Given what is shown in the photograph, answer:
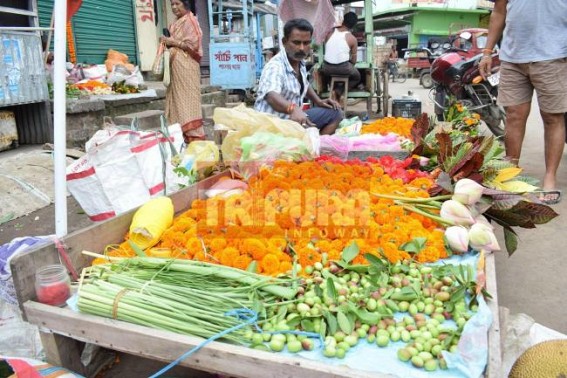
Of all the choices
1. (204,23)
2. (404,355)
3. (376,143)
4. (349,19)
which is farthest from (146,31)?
(404,355)

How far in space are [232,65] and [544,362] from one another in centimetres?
912

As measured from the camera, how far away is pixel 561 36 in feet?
12.0

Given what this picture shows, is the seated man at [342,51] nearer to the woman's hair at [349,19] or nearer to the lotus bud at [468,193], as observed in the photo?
the woman's hair at [349,19]

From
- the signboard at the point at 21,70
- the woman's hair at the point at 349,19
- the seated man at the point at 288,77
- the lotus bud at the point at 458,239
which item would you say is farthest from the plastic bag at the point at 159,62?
the lotus bud at the point at 458,239

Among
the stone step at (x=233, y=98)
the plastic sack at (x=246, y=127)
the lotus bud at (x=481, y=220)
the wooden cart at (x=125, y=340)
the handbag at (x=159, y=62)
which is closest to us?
the wooden cart at (x=125, y=340)

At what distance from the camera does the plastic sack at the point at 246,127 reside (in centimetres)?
318

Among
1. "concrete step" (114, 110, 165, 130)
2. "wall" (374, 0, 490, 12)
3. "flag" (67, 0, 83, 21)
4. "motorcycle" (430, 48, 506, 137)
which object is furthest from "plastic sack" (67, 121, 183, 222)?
"wall" (374, 0, 490, 12)

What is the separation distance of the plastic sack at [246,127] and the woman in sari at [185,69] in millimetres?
2409

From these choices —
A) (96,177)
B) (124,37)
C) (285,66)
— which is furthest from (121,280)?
(124,37)

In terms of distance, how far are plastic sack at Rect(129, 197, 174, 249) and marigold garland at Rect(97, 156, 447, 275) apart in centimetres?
5

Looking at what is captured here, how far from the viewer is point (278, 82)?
392 cm

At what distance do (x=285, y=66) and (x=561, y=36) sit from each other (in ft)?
7.42

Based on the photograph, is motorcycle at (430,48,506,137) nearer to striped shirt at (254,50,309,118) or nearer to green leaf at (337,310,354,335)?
striped shirt at (254,50,309,118)

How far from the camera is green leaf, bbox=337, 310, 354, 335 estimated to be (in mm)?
1460
